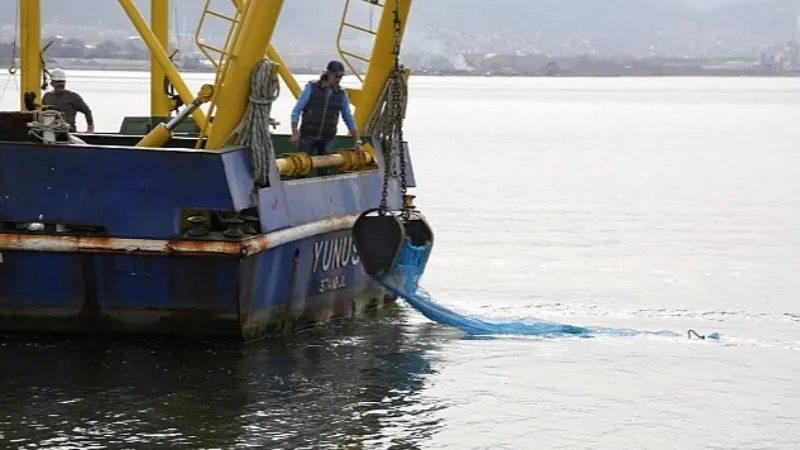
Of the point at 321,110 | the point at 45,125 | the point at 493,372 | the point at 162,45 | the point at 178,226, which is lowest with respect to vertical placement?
the point at 493,372

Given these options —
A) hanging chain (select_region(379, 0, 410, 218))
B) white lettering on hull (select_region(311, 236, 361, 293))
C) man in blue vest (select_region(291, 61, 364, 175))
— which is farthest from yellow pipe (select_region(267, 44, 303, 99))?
white lettering on hull (select_region(311, 236, 361, 293))

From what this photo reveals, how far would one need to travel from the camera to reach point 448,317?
1327 centimetres

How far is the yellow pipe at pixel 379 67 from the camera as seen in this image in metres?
13.8

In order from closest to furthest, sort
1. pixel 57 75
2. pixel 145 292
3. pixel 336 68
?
pixel 145 292, pixel 336 68, pixel 57 75

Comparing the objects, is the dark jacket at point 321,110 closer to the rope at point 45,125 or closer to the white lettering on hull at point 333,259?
the white lettering on hull at point 333,259

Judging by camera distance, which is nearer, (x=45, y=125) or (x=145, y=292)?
(x=145, y=292)

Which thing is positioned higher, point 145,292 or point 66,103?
point 66,103

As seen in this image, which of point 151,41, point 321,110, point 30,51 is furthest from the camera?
point 30,51

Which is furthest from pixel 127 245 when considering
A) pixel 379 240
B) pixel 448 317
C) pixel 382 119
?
pixel 382 119

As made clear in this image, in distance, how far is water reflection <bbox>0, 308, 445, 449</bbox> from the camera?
374 inches

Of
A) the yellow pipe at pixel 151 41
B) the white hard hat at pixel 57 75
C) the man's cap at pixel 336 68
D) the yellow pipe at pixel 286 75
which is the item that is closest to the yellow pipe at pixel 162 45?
the white hard hat at pixel 57 75

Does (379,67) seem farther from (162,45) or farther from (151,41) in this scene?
(162,45)

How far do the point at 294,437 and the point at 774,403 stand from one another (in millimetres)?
3380

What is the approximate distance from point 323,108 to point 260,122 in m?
1.61
